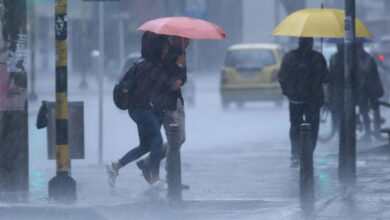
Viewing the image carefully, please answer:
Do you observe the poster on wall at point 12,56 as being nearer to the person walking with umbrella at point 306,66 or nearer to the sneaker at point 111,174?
the sneaker at point 111,174

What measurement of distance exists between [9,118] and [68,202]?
1170 mm

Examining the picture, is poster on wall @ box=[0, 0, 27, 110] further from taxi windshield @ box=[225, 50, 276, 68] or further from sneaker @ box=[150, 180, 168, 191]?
taxi windshield @ box=[225, 50, 276, 68]

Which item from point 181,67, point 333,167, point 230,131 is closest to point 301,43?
point 333,167

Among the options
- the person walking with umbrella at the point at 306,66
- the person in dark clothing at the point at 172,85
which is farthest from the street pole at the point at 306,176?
the person walking with umbrella at the point at 306,66

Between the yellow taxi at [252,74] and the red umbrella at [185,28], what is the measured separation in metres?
14.7

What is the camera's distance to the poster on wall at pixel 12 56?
1016cm

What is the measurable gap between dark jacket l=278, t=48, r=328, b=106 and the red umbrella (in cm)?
199

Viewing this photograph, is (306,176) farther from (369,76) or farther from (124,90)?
(369,76)

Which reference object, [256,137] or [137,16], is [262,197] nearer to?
[256,137]

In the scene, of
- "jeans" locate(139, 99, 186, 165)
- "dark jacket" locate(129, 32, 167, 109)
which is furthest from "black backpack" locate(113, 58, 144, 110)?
"jeans" locate(139, 99, 186, 165)

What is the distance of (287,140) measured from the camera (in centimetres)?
1805

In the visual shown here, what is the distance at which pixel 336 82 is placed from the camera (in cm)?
1650

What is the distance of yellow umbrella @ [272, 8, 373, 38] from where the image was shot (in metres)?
12.3

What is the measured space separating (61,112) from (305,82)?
3955 mm
